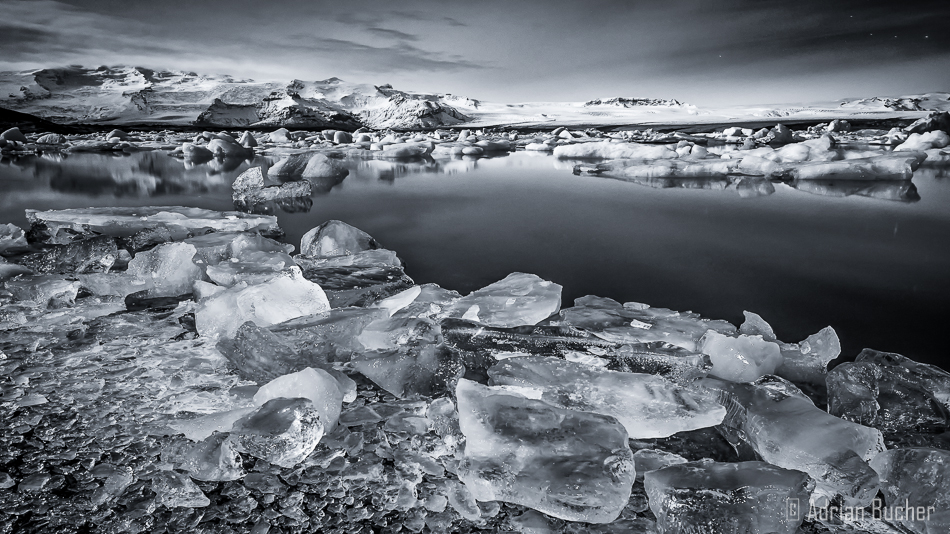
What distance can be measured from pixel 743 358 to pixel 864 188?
3483 mm

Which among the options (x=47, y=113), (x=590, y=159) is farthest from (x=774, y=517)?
(x=47, y=113)

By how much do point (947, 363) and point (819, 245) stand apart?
103 cm

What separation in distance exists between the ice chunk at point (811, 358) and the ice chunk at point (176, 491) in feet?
3.31

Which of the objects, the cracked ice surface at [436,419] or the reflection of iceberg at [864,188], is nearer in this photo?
the cracked ice surface at [436,419]

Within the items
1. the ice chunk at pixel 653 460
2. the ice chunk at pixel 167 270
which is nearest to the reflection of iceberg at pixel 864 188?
the ice chunk at pixel 653 460

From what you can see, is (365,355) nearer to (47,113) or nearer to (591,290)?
(591,290)

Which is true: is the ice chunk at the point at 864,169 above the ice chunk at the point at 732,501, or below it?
above

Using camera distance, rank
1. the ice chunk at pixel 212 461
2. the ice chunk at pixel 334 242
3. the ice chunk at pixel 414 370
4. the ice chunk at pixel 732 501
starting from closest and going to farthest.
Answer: the ice chunk at pixel 732 501 → the ice chunk at pixel 212 461 → the ice chunk at pixel 414 370 → the ice chunk at pixel 334 242

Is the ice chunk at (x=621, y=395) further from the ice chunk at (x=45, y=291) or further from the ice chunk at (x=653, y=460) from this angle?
the ice chunk at (x=45, y=291)

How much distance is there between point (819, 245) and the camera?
6.32 ft

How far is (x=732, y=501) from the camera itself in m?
0.55

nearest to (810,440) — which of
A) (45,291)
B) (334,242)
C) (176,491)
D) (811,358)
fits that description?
(811,358)

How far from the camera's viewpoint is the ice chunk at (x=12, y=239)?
185cm

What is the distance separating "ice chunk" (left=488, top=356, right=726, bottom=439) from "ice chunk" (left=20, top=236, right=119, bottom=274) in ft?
4.58
